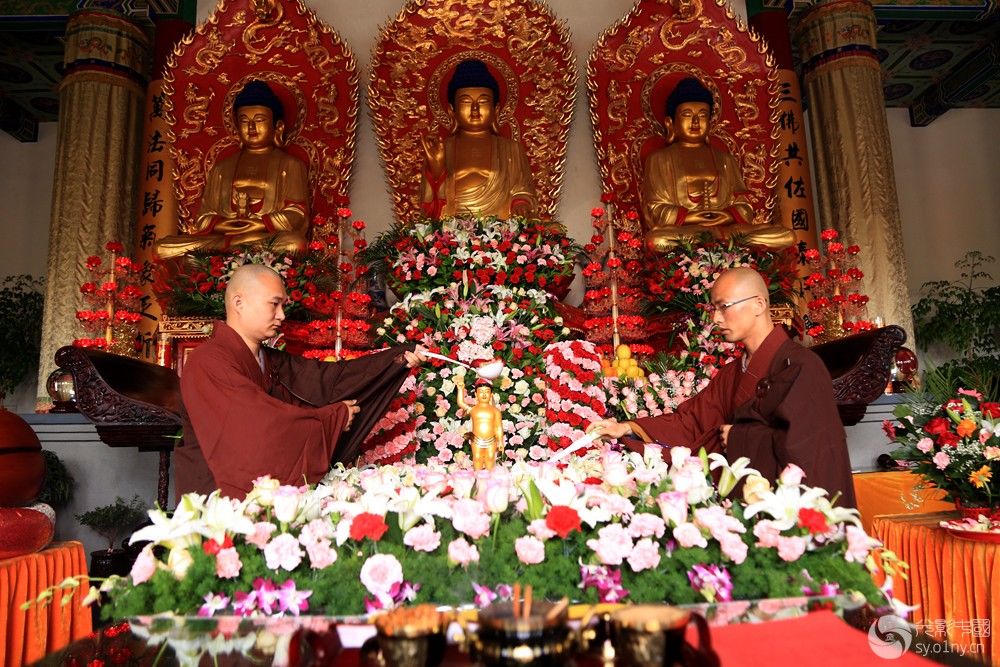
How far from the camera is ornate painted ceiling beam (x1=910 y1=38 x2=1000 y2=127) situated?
8367mm

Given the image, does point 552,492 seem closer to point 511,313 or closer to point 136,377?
point 511,313

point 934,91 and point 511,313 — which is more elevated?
point 934,91

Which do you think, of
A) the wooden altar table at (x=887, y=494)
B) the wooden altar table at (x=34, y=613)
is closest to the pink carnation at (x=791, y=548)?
the wooden altar table at (x=34, y=613)

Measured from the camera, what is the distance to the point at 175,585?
154 cm

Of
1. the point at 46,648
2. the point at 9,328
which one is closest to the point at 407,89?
the point at 9,328

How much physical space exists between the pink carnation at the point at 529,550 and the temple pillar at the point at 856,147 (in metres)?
5.61

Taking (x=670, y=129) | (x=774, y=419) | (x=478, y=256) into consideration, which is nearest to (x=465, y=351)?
Answer: (x=478, y=256)

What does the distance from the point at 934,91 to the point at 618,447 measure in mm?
8102

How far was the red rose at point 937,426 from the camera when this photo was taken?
9.30 feet

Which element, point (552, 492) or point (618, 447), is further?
point (618, 447)

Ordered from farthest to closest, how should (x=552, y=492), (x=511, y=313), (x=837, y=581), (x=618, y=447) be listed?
(x=511, y=313), (x=618, y=447), (x=552, y=492), (x=837, y=581)

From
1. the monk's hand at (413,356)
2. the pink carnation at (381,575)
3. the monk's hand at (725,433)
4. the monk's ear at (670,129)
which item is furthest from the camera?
the monk's ear at (670,129)

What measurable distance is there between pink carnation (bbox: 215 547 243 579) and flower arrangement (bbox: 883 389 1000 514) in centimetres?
241

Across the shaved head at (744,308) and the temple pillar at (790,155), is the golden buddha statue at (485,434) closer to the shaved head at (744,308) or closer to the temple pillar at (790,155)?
the shaved head at (744,308)
